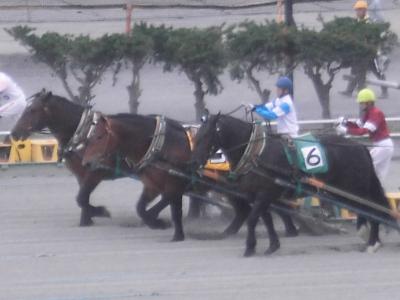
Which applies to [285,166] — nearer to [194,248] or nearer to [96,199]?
[194,248]

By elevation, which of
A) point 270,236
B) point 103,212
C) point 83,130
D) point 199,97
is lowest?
point 103,212

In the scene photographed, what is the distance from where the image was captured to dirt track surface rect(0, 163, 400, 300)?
12.4 meters

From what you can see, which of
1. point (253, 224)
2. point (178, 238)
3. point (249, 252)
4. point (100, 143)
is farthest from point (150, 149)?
point (249, 252)

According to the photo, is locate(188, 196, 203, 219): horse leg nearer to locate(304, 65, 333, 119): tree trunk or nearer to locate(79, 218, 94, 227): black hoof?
locate(79, 218, 94, 227): black hoof

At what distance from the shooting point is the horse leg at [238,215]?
51.4 ft

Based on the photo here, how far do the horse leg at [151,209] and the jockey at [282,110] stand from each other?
1.54 m

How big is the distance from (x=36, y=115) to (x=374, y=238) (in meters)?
4.25

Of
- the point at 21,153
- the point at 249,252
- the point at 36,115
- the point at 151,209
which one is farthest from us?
the point at 21,153

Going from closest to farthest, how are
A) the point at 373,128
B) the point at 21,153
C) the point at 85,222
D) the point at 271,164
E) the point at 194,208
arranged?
the point at 271,164 → the point at 373,128 → the point at 85,222 → the point at 194,208 → the point at 21,153

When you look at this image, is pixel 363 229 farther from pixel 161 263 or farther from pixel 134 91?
pixel 134 91

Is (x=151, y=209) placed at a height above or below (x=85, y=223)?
above

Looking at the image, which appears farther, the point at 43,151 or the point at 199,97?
the point at 199,97

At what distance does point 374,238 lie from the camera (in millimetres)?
14695

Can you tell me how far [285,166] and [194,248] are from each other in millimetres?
1402
